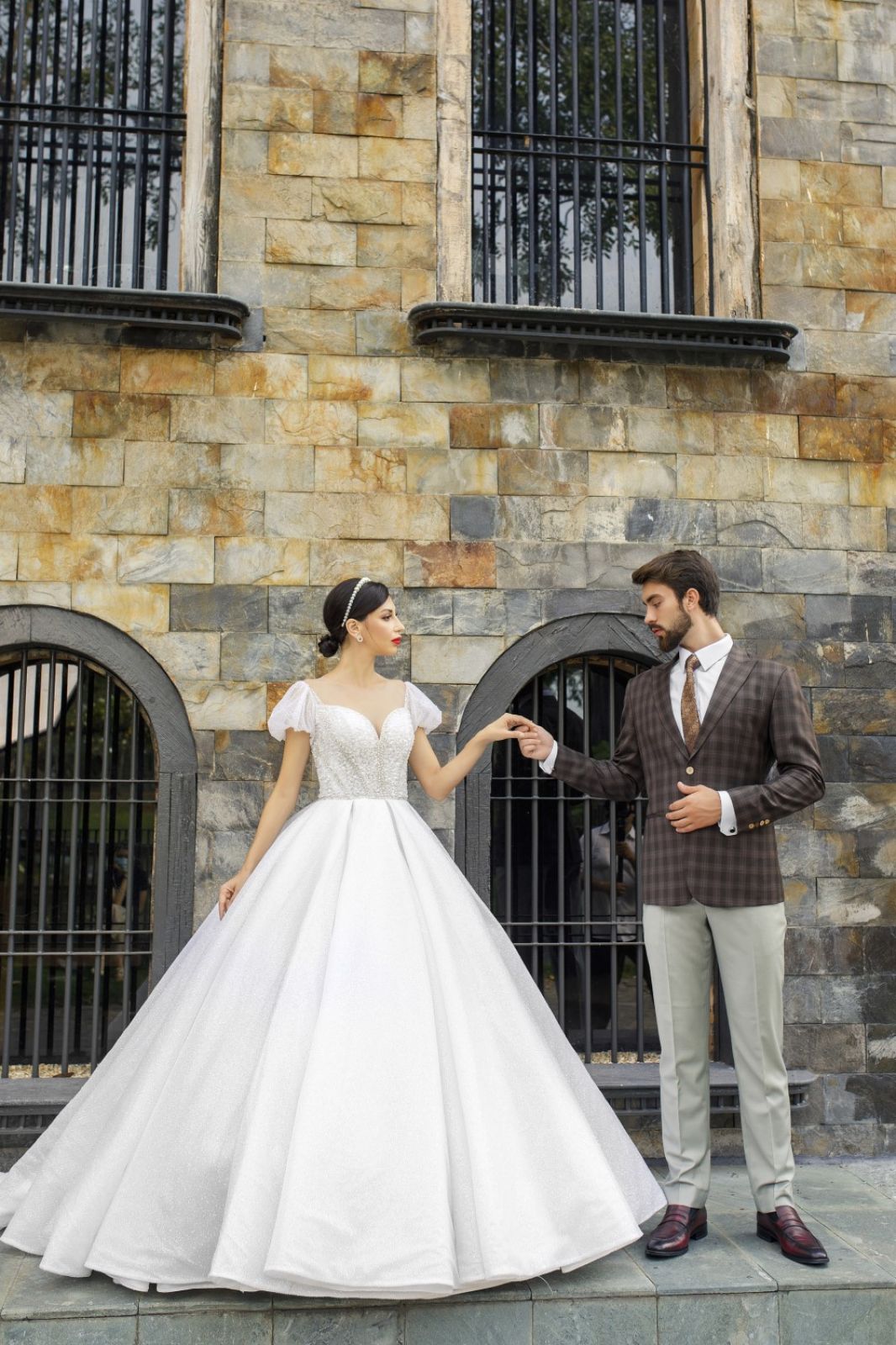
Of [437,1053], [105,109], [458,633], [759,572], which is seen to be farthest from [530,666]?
[105,109]

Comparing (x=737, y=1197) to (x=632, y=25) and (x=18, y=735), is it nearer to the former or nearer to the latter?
(x=18, y=735)

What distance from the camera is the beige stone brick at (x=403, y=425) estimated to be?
6.29m

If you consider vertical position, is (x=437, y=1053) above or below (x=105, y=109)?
below

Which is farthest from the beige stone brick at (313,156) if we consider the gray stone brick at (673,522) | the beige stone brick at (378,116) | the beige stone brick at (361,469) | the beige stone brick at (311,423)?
the gray stone brick at (673,522)

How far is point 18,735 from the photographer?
6.13m

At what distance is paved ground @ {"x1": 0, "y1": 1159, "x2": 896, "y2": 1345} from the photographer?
3.59 meters

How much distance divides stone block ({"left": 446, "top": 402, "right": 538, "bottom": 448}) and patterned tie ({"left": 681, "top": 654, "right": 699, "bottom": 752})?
231 centimetres

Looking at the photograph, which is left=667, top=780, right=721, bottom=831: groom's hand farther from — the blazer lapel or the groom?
the blazer lapel

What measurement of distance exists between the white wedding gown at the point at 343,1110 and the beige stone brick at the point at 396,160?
3396mm

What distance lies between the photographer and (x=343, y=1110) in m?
3.53

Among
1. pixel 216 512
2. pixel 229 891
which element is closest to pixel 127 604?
pixel 216 512

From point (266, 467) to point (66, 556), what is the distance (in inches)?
42.1

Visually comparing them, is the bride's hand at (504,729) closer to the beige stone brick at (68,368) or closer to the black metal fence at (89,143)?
the beige stone brick at (68,368)

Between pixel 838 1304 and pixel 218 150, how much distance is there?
229 inches
